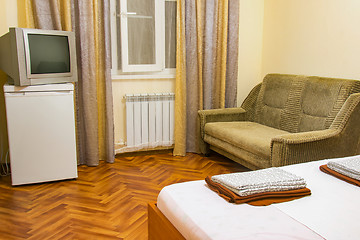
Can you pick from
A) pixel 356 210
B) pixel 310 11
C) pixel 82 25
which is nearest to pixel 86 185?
pixel 82 25

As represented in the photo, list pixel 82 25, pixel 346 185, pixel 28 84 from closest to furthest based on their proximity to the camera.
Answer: pixel 346 185, pixel 28 84, pixel 82 25

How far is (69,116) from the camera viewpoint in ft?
10.9

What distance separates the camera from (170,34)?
416cm

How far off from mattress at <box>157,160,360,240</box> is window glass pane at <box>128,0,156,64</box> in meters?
2.43

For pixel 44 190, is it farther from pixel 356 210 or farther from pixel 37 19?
pixel 356 210

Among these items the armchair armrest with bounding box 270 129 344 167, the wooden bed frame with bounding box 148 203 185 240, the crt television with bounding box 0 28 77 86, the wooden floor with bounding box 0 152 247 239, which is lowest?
the wooden floor with bounding box 0 152 247 239

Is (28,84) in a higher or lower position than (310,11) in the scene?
lower

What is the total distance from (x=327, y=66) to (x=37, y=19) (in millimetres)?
2866

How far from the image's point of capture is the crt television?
305cm

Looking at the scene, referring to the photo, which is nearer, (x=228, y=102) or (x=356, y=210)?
(x=356, y=210)

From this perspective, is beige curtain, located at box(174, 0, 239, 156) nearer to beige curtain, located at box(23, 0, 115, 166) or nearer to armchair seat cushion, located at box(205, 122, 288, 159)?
armchair seat cushion, located at box(205, 122, 288, 159)

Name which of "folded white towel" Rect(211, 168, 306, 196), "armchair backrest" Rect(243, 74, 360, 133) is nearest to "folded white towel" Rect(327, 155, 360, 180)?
"folded white towel" Rect(211, 168, 306, 196)

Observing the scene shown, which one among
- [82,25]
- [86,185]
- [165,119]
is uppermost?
[82,25]

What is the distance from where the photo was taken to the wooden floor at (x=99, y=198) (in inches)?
97.0
